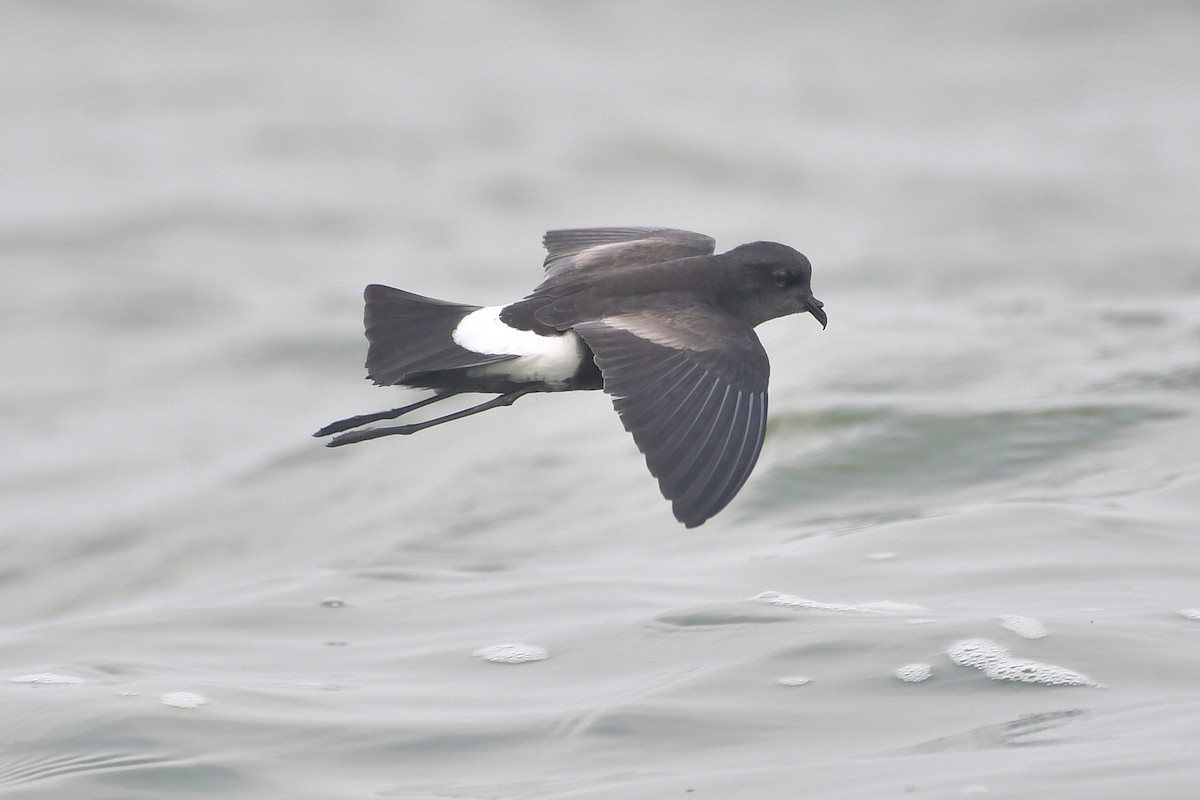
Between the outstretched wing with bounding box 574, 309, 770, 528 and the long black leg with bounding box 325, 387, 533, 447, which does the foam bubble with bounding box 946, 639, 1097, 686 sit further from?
the long black leg with bounding box 325, 387, 533, 447

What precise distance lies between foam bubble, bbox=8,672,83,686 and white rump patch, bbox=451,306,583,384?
113 inches

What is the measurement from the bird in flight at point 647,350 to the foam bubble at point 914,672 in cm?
146

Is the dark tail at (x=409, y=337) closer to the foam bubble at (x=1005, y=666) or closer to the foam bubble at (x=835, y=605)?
the foam bubble at (x=1005, y=666)

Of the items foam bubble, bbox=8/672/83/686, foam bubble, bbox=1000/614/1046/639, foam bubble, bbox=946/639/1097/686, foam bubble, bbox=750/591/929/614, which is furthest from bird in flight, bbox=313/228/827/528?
foam bubble, bbox=8/672/83/686

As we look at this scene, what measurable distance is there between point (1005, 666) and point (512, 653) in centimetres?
200

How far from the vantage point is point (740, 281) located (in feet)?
17.5

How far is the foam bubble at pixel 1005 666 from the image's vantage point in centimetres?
588

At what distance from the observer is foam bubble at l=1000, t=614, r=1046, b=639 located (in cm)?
626

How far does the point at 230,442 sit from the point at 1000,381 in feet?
18.4

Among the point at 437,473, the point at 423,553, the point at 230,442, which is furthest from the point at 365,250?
the point at 423,553

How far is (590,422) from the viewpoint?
37.7 ft

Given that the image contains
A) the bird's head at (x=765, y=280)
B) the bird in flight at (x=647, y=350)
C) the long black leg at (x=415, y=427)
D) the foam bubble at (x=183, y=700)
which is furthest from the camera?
the foam bubble at (x=183, y=700)

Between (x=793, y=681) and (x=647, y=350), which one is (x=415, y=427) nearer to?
(x=647, y=350)

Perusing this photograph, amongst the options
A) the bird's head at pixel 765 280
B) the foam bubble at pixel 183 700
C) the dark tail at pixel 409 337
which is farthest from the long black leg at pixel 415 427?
the foam bubble at pixel 183 700
